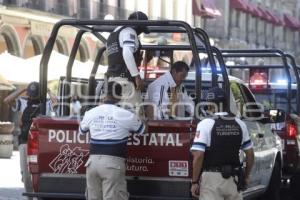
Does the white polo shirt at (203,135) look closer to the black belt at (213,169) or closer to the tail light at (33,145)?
the black belt at (213,169)

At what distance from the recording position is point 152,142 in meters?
Answer: 7.39

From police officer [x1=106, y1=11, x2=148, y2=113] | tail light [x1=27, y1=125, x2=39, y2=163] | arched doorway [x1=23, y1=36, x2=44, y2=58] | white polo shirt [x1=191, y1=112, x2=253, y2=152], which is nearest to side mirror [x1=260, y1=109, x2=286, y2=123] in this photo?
police officer [x1=106, y1=11, x2=148, y2=113]

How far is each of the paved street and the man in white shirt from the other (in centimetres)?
459

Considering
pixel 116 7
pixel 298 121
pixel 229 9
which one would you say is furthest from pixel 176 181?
pixel 229 9

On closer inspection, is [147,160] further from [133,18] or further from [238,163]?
[133,18]

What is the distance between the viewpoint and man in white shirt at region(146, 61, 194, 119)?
8156mm

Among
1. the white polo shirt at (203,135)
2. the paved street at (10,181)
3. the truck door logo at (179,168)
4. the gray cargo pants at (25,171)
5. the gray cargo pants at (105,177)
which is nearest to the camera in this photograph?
the white polo shirt at (203,135)

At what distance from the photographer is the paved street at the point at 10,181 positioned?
40.9ft

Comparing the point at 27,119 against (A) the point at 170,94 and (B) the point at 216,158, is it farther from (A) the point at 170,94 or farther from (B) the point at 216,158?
(B) the point at 216,158

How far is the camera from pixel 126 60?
25.3ft

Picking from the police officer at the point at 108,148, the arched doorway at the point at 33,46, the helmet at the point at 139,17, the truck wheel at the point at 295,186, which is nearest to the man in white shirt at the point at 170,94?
the helmet at the point at 139,17

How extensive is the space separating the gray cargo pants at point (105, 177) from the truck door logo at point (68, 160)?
424 mm

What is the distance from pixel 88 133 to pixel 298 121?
5.42 metres

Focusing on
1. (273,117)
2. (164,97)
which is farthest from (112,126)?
(273,117)
